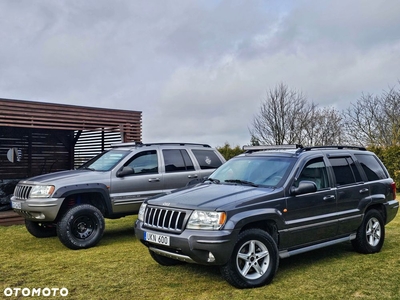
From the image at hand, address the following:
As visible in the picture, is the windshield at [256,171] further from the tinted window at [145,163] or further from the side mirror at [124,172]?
the tinted window at [145,163]

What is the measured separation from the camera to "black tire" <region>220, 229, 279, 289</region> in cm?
458

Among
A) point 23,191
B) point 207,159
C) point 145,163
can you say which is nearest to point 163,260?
point 145,163

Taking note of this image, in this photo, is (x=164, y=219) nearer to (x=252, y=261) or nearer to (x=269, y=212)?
(x=252, y=261)

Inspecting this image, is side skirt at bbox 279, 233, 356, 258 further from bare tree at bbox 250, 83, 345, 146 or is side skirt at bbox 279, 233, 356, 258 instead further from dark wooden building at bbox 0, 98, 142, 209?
bare tree at bbox 250, 83, 345, 146

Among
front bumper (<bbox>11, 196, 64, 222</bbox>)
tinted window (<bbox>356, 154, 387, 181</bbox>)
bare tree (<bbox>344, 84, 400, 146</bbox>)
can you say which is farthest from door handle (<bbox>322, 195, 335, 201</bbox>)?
bare tree (<bbox>344, 84, 400, 146</bbox>)

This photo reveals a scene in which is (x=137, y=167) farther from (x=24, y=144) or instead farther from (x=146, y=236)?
(x=24, y=144)

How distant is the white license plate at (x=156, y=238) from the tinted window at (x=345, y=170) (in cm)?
280

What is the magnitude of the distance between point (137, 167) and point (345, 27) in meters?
8.97

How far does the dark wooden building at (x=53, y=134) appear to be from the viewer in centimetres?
1125

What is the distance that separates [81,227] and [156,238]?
283cm

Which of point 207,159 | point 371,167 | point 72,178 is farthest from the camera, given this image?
point 207,159

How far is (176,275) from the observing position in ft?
17.5

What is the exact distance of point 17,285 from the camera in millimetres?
5016

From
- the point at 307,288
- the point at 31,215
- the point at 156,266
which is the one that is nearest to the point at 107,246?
the point at 31,215
